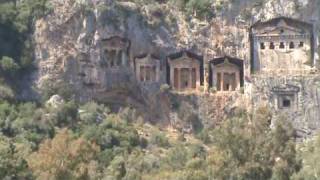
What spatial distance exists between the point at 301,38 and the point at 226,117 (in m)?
6.57

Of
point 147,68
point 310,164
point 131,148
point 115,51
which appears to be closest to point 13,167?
point 310,164

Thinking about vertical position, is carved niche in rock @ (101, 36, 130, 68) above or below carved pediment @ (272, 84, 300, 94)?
above

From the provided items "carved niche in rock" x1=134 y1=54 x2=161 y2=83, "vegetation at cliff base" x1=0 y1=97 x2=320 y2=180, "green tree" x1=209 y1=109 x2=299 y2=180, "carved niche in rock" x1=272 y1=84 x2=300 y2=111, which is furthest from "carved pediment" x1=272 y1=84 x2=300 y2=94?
"green tree" x1=209 y1=109 x2=299 y2=180

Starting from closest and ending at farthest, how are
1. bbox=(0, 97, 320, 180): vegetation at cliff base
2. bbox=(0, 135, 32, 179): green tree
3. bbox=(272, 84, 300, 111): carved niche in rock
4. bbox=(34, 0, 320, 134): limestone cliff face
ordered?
bbox=(0, 135, 32, 179): green tree
bbox=(0, 97, 320, 180): vegetation at cliff base
bbox=(272, 84, 300, 111): carved niche in rock
bbox=(34, 0, 320, 134): limestone cliff face

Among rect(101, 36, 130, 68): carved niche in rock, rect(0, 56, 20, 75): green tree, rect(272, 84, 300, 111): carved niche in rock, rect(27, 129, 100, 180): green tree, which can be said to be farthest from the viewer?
rect(101, 36, 130, 68): carved niche in rock

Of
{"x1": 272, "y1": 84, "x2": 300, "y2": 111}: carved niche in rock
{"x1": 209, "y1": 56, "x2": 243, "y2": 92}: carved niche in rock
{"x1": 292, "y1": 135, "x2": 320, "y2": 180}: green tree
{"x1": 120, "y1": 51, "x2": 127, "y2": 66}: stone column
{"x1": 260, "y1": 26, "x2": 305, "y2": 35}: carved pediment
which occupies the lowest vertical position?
{"x1": 292, "y1": 135, "x2": 320, "y2": 180}: green tree

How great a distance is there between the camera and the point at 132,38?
221ft

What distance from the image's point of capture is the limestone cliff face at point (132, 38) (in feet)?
217

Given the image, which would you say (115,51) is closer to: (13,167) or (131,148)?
(131,148)

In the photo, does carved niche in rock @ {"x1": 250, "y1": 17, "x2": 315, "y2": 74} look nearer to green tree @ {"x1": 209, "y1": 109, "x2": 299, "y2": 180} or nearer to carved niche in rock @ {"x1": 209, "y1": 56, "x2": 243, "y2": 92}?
carved niche in rock @ {"x1": 209, "y1": 56, "x2": 243, "y2": 92}

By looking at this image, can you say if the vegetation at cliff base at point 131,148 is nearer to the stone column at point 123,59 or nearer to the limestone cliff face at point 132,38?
the limestone cliff face at point 132,38

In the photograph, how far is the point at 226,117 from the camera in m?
66.4

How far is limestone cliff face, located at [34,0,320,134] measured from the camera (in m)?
66.1

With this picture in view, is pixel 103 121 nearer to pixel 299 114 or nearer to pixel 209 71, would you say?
pixel 209 71
